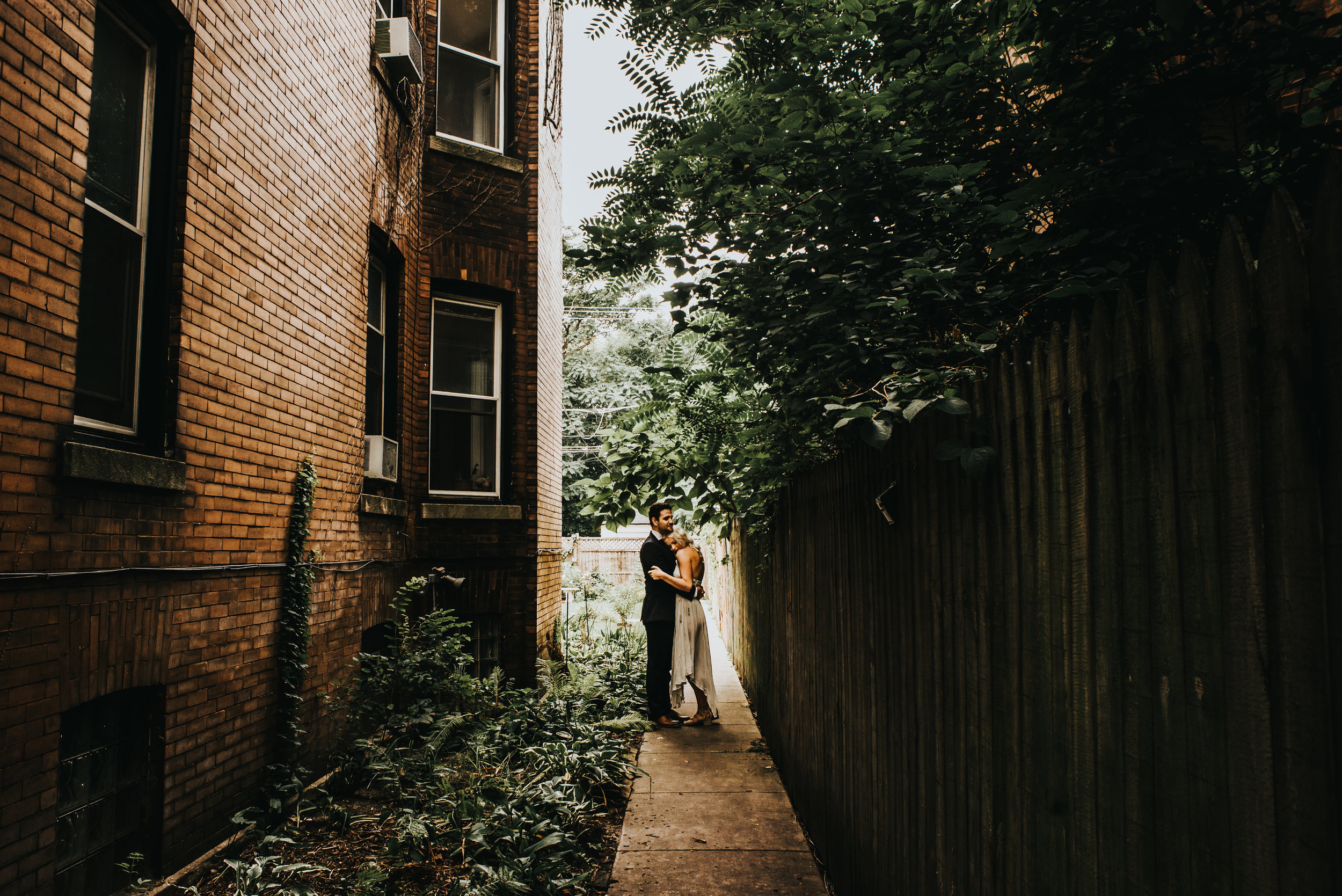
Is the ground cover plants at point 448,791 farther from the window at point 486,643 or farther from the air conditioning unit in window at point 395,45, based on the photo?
the air conditioning unit in window at point 395,45

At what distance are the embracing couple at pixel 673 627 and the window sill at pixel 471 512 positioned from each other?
Result: 1.44m

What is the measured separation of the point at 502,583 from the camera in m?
7.89

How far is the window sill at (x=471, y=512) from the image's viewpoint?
7.63 meters

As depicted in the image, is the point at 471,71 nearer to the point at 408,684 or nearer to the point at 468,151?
the point at 468,151

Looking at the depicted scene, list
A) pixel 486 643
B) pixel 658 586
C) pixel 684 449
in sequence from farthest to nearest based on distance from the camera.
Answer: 1. pixel 486 643
2. pixel 658 586
3. pixel 684 449

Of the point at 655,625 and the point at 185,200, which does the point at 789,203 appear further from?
the point at 655,625

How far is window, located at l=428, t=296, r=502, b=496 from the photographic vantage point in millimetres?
8039

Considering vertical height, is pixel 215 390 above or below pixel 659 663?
above

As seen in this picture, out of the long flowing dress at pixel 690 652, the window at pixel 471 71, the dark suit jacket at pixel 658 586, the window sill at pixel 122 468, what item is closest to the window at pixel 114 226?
the window sill at pixel 122 468

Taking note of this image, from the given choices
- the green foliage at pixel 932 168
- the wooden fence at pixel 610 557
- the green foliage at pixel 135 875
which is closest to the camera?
the green foliage at pixel 932 168

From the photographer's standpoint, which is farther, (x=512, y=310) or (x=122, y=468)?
(x=512, y=310)

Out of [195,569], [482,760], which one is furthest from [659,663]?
[195,569]

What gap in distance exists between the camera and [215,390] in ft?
14.1

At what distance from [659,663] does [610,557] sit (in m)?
16.0
